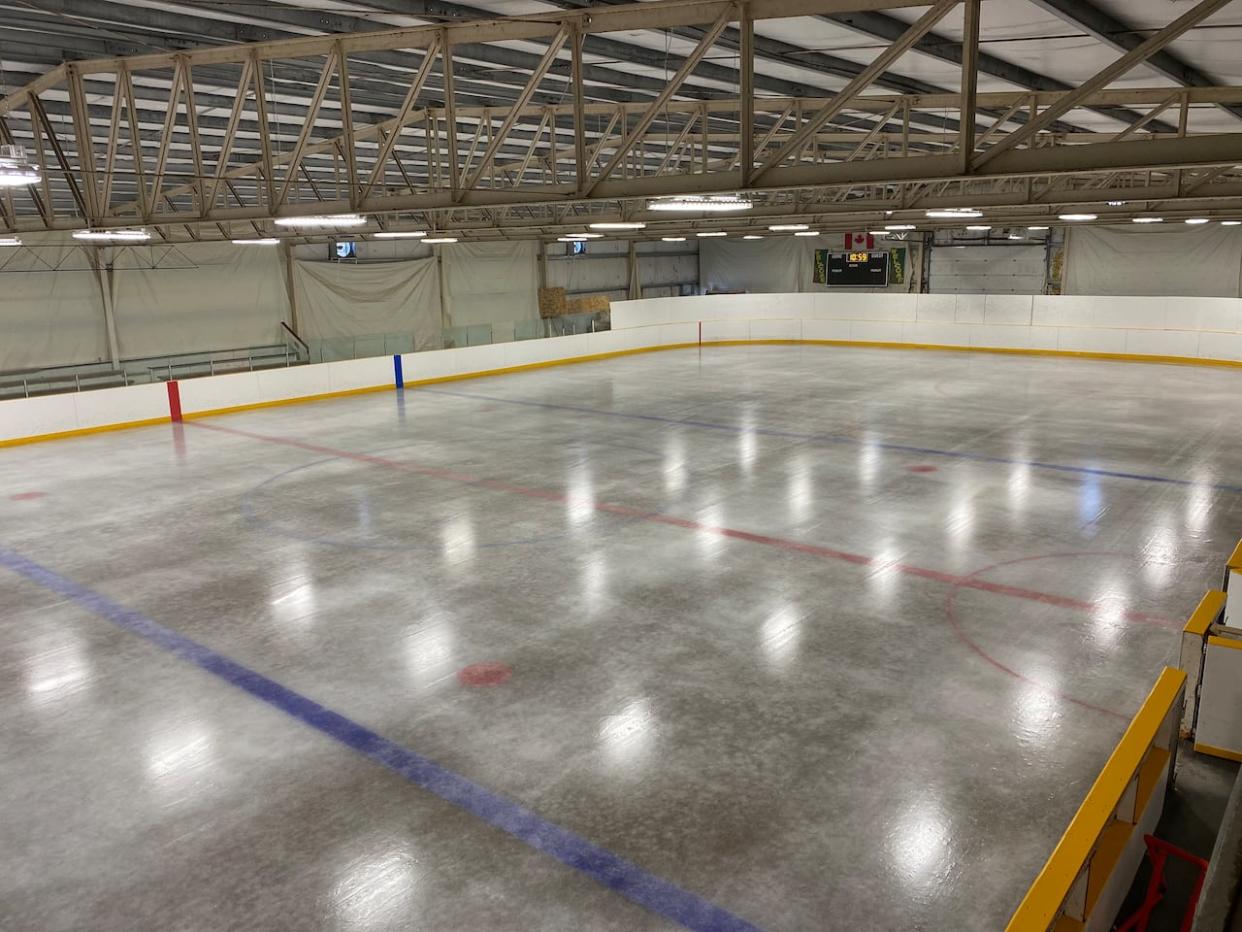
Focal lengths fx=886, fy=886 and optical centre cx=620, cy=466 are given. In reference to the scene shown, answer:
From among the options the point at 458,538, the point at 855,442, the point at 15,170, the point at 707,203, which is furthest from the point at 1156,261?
the point at 15,170

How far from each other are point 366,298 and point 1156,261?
32.1 m

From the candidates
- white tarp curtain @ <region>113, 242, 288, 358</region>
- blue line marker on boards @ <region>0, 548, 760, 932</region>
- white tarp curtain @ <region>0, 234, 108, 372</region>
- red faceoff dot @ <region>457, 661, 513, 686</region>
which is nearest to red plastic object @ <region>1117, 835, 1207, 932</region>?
blue line marker on boards @ <region>0, 548, 760, 932</region>

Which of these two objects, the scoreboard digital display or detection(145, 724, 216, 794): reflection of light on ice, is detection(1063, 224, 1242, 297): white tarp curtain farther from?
detection(145, 724, 216, 794): reflection of light on ice

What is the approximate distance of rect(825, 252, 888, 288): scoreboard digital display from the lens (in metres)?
43.1

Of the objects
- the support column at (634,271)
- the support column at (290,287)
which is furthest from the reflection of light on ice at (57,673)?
the support column at (634,271)

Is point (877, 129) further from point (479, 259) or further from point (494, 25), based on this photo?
point (479, 259)

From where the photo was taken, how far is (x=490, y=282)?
41938 mm

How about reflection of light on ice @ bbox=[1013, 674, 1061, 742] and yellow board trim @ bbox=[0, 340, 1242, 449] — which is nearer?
reflection of light on ice @ bbox=[1013, 674, 1061, 742]

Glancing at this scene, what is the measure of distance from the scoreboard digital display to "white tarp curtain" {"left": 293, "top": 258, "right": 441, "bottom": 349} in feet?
64.4

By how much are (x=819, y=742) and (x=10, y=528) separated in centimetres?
1266

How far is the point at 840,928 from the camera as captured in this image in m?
5.10

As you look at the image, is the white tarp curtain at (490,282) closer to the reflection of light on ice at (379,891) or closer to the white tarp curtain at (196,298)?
the white tarp curtain at (196,298)

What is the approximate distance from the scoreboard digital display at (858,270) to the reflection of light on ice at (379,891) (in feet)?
136

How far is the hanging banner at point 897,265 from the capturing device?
42469mm
